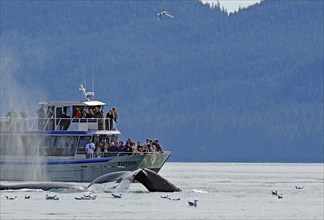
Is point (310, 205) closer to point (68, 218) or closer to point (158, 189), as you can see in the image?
point (158, 189)

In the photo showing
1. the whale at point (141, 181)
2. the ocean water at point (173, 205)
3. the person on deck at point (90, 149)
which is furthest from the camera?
the person on deck at point (90, 149)

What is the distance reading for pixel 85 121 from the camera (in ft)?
345

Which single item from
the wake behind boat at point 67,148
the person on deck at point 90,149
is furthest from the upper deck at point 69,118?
the person on deck at point 90,149

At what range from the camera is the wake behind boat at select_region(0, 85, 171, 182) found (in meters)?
103

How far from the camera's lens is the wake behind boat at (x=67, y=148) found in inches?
4065

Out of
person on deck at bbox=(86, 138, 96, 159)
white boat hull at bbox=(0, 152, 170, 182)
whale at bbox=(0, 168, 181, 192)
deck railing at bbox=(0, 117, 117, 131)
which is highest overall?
deck railing at bbox=(0, 117, 117, 131)

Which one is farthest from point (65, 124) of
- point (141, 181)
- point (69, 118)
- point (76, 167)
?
point (141, 181)

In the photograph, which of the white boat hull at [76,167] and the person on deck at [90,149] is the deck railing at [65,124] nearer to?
the person on deck at [90,149]

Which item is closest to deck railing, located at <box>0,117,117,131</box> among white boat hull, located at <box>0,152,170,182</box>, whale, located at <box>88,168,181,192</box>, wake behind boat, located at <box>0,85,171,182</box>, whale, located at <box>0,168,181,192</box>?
wake behind boat, located at <box>0,85,171,182</box>

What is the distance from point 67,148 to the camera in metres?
105

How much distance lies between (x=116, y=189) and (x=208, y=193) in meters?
5.31

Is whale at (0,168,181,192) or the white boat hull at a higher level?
the white boat hull

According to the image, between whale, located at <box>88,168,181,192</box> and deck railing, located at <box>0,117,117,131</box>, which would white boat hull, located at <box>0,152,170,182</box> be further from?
whale, located at <box>88,168,181,192</box>

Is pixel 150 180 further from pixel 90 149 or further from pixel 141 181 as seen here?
pixel 90 149
